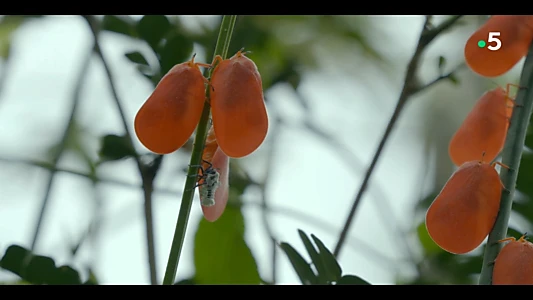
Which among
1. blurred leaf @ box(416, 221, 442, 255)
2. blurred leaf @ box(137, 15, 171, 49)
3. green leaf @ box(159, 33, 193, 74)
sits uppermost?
blurred leaf @ box(137, 15, 171, 49)

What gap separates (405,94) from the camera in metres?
0.66

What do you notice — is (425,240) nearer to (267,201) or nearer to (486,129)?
(267,201)

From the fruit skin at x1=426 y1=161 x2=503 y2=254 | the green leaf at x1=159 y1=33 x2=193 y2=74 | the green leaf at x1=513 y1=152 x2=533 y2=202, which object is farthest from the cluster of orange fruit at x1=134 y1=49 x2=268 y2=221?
the green leaf at x1=513 y1=152 x2=533 y2=202

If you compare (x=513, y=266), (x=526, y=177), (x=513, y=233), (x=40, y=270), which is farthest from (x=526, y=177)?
(x=40, y=270)

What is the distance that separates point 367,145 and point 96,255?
84cm

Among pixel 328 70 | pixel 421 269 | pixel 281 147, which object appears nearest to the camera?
pixel 421 269

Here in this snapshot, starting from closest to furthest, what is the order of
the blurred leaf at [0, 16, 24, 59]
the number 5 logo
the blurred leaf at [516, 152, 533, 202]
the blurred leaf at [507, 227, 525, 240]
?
the number 5 logo < the blurred leaf at [507, 227, 525, 240] < the blurred leaf at [516, 152, 533, 202] < the blurred leaf at [0, 16, 24, 59]

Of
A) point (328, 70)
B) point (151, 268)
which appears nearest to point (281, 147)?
point (328, 70)

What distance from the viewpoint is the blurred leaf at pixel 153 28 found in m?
0.60

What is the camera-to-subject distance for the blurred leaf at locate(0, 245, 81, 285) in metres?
0.53

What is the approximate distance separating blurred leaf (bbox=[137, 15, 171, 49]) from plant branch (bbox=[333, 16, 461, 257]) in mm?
212

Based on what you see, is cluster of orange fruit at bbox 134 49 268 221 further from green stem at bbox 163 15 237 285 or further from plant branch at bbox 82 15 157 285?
plant branch at bbox 82 15 157 285

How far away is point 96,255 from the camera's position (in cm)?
83
